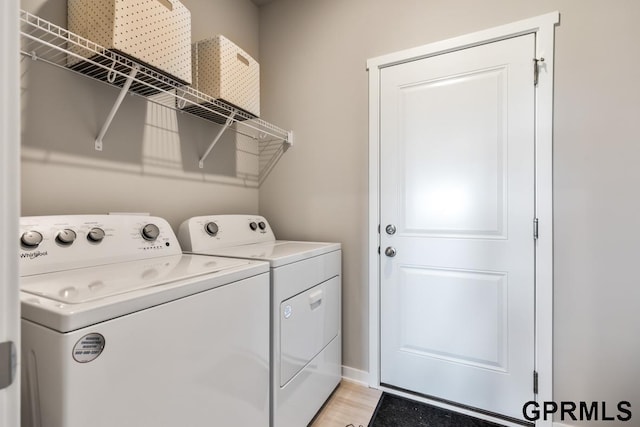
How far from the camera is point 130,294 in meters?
0.74

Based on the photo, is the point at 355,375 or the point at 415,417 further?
the point at 355,375

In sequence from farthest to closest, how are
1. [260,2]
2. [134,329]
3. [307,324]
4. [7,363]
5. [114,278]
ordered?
[260,2], [307,324], [114,278], [134,329], [7,363]

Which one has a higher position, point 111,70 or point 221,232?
point 111,70

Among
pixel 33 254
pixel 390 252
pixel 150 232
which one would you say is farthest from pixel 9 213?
pixel 390 252

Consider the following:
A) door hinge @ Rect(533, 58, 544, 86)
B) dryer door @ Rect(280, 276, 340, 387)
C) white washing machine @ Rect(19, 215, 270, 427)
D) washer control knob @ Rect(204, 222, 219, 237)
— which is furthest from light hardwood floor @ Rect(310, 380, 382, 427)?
door hinge @ Rect(533, 58, 544, 86)

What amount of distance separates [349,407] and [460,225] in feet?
3.94

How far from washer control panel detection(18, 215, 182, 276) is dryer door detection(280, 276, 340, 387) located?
61 centimetres

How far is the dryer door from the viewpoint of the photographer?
1323 mm

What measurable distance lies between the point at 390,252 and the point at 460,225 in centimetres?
42

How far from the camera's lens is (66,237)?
102 cm

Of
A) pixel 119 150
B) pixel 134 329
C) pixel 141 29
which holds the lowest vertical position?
pixel 134 329

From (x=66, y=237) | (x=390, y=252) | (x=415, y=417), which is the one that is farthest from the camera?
(x=390, y=252)

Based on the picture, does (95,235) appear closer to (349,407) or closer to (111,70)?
(111,70)

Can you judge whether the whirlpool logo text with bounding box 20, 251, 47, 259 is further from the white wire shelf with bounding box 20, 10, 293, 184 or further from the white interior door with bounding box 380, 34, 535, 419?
the white interior door with bounding box 380, 34, 535, 419
